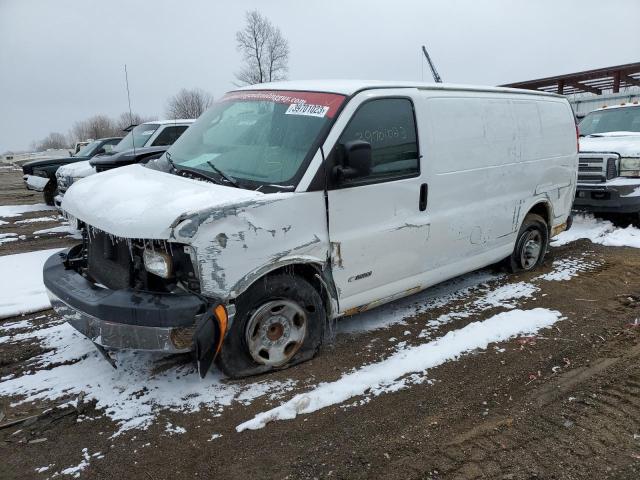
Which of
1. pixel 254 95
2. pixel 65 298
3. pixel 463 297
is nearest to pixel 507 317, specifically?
pixel 463 297

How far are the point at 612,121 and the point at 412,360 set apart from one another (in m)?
8.41

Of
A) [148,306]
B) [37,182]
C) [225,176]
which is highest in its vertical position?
[225,176]

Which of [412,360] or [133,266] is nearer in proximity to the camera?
[133,266]

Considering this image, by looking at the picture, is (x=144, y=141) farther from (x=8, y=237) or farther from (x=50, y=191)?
(x=50, y=191)

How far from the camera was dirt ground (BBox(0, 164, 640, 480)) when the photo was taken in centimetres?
268

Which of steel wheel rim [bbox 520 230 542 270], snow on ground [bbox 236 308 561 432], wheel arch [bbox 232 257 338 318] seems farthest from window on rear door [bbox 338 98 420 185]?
steel wheel rim [bbox 520 230 542 270]

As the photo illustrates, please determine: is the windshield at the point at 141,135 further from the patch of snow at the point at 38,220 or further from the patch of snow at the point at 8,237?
the patch of snow at the point at 8,237

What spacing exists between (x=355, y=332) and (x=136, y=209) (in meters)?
2.20

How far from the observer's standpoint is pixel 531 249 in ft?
20.2

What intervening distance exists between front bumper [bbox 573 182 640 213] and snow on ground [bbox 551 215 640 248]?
331 mm

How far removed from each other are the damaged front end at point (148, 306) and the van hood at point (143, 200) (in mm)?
168

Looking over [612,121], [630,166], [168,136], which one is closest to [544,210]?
[630,166]

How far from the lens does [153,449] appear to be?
2842 mm

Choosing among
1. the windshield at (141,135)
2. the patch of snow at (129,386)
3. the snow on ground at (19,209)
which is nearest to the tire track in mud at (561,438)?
the patch of snow at (129,386)
